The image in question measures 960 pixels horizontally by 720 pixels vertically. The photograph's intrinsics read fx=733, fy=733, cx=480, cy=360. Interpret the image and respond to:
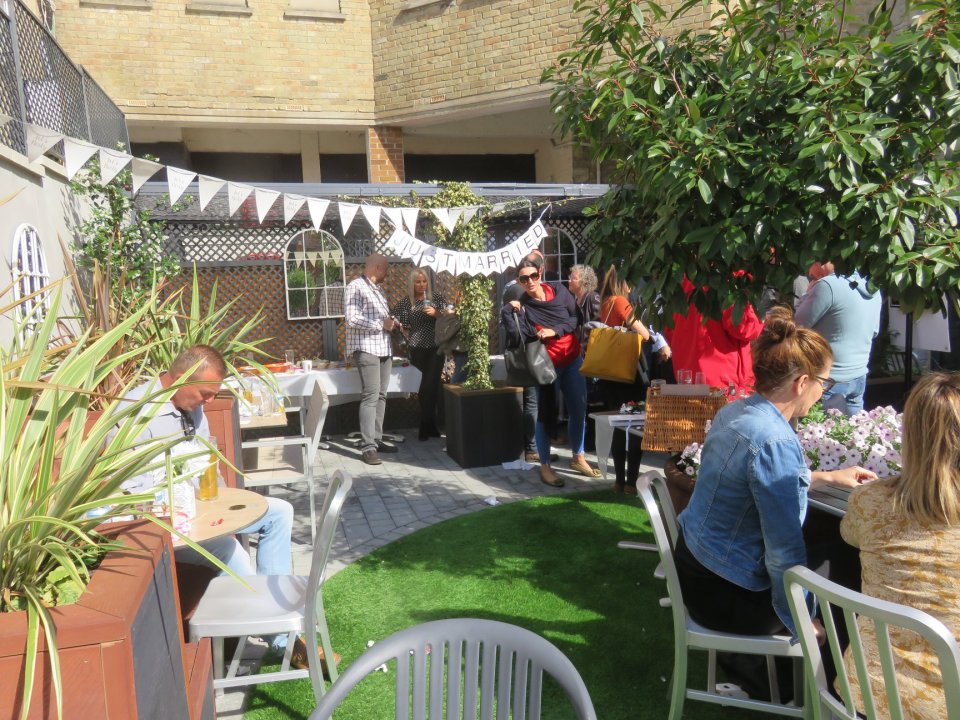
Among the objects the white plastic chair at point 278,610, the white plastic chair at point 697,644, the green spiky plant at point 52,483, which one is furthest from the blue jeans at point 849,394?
the green spiky plant at point 52,483

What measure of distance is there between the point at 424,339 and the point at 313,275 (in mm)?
1974

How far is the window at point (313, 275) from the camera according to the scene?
891 centimetres

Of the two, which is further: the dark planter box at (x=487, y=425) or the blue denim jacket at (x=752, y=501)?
the dark planter box at (x=487, y=425)

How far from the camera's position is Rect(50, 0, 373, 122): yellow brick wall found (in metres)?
11.3

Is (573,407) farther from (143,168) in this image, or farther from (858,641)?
(858,641)

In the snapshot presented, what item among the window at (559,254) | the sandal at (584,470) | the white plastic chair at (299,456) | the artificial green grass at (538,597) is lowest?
the artificial green grass at (538,597)

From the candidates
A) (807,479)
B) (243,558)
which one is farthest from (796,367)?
(243,558)

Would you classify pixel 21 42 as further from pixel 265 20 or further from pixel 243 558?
pixel 265 20

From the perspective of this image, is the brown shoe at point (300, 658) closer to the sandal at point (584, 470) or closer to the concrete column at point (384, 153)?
the sandal at point (584, 470)

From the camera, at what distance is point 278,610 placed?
2.87 metres

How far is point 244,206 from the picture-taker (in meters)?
8.38

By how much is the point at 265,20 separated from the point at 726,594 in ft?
39.0

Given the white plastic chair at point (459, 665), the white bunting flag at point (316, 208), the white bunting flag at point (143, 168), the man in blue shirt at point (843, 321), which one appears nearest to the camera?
the white plastic chair at point (459, 665)

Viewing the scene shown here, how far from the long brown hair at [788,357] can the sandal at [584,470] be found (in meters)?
3.76
